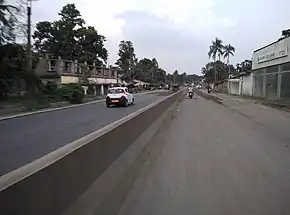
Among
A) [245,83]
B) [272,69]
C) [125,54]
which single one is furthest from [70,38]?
[125,54]

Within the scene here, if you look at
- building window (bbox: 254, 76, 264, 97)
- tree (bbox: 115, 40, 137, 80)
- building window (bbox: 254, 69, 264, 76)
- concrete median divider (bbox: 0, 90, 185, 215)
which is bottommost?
concrete median divider (bbox: 0, 90, 185, 215)

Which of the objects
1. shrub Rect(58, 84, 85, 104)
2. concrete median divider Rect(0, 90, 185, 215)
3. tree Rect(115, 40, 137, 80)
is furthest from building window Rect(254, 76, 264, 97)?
tree Rect(115, 40, 137, 80)

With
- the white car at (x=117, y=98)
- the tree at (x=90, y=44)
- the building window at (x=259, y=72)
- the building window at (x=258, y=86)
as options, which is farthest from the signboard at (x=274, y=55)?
the tree at (x=90, y=44)

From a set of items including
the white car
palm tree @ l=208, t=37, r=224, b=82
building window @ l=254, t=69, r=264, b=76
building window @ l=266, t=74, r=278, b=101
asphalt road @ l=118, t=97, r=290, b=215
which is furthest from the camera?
palm tree @ l=208, t=37, r=224, b=82

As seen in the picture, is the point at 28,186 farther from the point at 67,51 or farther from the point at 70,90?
the point at 67,51

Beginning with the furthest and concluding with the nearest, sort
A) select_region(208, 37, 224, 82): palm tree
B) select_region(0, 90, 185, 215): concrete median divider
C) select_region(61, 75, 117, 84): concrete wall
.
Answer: select_region(208, 37, 224, 82): palm tree < select_region(61, 75, 117, 84): concrete wall < select_region(0, 90, 185, 215): concrete median divider

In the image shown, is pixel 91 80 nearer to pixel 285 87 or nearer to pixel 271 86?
pixel 271 86

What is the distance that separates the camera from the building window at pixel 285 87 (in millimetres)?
42972

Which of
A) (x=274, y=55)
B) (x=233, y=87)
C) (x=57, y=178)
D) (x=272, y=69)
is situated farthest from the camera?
(x=233, y=87)

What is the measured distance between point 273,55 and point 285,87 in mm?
7708

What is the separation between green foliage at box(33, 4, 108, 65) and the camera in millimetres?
75125

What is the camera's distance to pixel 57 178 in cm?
552

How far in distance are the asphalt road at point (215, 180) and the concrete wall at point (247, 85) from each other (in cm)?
5133

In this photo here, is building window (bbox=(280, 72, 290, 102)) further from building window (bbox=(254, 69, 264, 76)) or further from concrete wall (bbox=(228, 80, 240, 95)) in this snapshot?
concrete wall (bbox=(228, 80, 240, 95))
